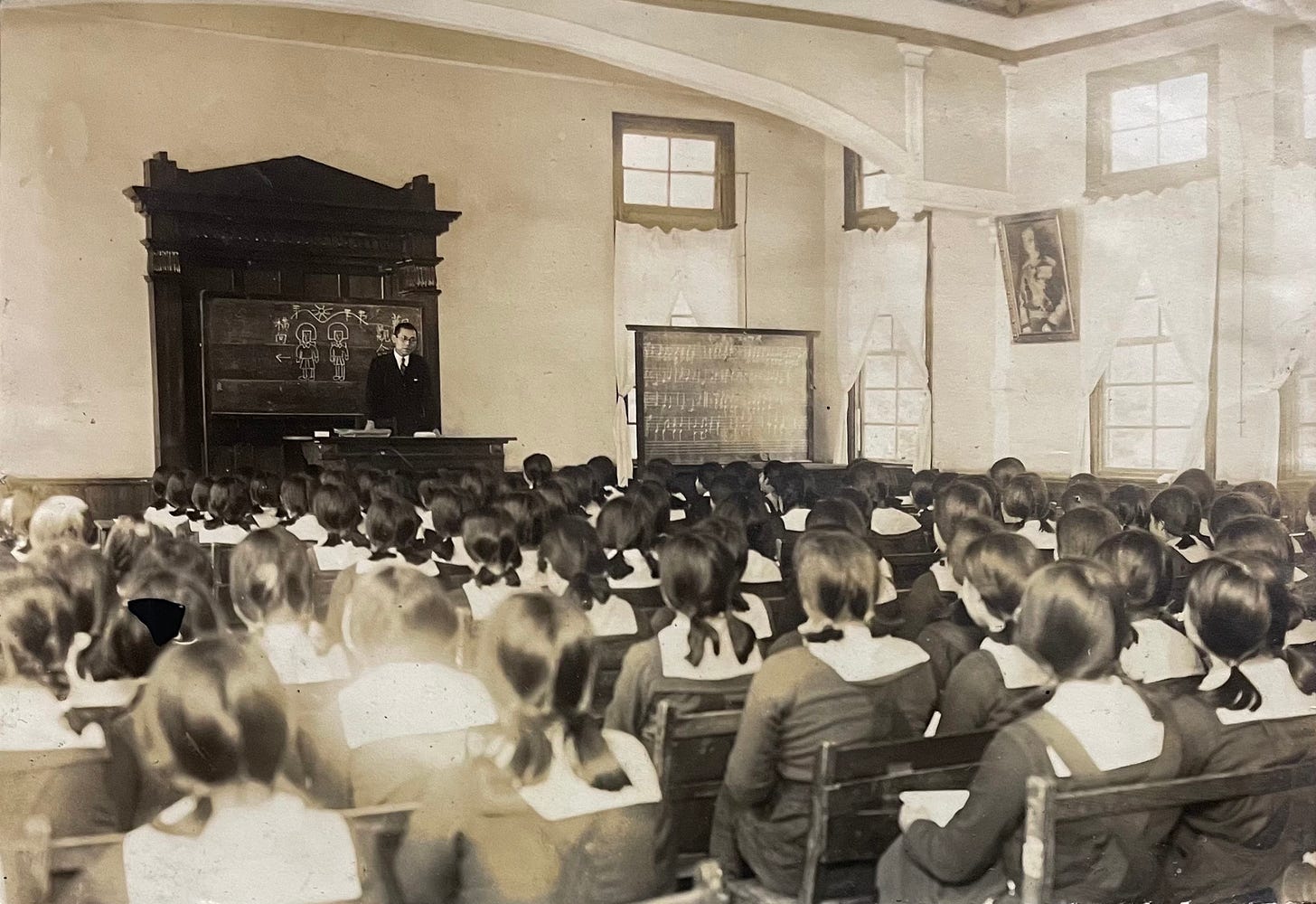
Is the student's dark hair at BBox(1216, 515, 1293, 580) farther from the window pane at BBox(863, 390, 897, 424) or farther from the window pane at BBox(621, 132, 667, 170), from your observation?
the window pane at BBox(621, 132, 667, 170)

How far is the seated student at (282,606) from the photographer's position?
232 centimetres

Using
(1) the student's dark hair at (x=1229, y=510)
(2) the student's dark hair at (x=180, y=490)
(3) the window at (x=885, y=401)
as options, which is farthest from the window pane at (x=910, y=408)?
(2) the student's dark hair at (x=180, y=490)

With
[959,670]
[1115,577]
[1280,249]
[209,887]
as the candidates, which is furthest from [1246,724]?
[209,887]

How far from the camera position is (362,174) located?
2.42m

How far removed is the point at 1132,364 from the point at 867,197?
89 cm

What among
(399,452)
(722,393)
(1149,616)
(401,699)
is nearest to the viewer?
(401,699)

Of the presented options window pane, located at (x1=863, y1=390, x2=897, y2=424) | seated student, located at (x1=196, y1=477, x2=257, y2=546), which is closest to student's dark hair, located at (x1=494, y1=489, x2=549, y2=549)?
seated student, located at (x1=196, y1=477, x2=257, y2=546)

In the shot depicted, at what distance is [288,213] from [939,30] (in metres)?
1.76

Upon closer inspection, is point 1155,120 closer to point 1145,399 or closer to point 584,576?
point 1145,399

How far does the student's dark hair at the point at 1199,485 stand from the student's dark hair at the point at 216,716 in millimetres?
2431

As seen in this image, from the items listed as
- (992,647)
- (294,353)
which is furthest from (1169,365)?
(294,353)

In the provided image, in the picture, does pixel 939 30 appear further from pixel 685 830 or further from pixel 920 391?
pixel 685 830

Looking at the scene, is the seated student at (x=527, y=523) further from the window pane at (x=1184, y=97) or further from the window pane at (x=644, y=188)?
the window pane at (x=1184, y=97)

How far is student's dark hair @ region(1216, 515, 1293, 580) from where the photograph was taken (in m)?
2.97
